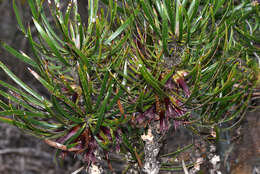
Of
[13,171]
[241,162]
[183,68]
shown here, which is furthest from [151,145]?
[13,171]

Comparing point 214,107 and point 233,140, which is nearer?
point 214,107

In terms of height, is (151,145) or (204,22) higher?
(204,22)

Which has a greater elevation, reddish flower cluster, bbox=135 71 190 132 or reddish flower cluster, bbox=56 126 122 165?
Answer: reddish flower cluster, bbox=135 71 190 132

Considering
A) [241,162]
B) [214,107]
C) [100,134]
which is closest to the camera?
[100,134]

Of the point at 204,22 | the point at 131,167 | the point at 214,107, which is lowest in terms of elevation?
the point at 131,167

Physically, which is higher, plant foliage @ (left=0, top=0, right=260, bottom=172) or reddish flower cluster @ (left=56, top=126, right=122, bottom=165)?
plant foliage @ (left=0, top=0, right=260, bottom=172)

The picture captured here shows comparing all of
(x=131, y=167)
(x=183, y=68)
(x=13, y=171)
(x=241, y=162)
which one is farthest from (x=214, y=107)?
(x=13, y=171)

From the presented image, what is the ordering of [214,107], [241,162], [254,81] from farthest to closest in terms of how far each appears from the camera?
[241,162]
[254,81]
[214,107]

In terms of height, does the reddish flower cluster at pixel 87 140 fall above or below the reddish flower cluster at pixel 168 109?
below

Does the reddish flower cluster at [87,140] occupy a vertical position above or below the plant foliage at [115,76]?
below

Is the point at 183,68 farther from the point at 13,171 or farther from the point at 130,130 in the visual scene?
the point at 13,171
